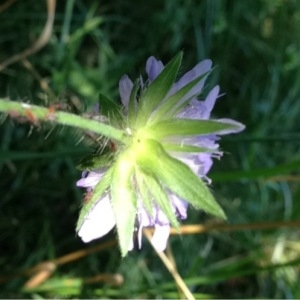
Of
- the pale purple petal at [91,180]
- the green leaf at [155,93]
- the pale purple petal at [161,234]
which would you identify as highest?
the green leaf at [155,93]

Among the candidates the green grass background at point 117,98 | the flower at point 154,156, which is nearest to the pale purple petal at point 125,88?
the flower at point 154,156

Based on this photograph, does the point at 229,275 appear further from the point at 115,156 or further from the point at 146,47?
the point at 115,156

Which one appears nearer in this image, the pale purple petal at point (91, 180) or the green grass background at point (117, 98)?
the pale purple petal at point (91, 180)

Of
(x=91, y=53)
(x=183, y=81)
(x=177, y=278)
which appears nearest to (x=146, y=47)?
(x=91, y=53)

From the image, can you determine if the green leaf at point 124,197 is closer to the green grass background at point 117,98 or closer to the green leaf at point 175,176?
the green leaf at point 175,176

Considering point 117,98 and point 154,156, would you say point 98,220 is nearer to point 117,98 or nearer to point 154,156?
point 154,156

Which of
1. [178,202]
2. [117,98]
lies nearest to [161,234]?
[178,202]
